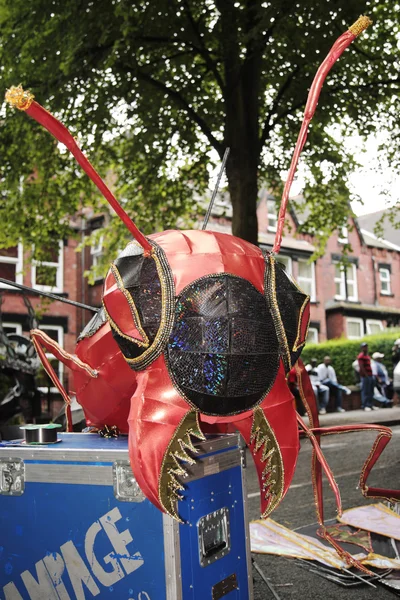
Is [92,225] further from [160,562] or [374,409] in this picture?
[160,562]

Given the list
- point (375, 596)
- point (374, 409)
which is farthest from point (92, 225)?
point (375, 596)

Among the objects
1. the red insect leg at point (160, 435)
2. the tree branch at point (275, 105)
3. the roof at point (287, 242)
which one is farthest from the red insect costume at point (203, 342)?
the roof at point (287, 242)

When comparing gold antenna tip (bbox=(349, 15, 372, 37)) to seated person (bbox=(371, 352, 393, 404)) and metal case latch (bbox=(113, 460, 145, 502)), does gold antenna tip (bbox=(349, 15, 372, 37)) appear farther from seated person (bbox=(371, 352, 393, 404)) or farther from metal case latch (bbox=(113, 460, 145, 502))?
seated person (bbox=(371, 352, 393, 404))

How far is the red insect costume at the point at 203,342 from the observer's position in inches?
72.2

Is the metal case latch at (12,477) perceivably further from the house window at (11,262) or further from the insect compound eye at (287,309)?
the house window at (11,262)

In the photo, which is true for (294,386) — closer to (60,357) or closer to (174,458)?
(60,357)

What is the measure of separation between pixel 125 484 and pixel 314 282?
24.0 meters

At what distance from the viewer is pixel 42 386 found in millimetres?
13766

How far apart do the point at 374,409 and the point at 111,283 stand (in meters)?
16.4

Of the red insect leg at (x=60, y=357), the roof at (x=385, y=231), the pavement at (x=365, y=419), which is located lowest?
the pavement at (x=365, y=419)

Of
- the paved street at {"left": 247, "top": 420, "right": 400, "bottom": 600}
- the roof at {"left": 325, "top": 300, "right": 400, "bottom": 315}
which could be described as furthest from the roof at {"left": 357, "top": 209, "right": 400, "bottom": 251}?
the paved street at {"left": 247, "top": 420, "right": 400, "bottom": 600}

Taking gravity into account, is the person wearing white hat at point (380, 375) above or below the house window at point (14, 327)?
below

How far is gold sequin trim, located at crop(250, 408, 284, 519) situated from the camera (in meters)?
2.00

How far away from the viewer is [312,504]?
570 centimetres
